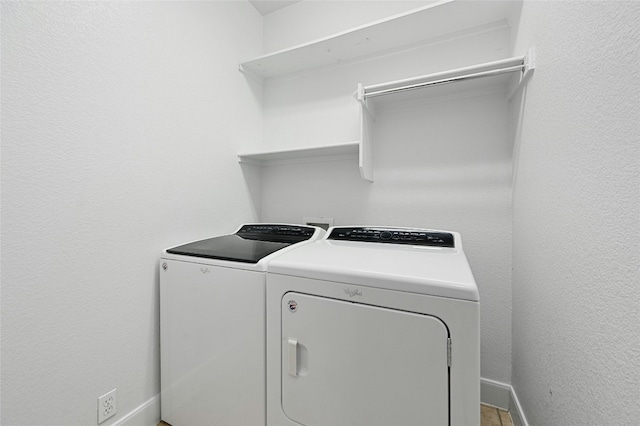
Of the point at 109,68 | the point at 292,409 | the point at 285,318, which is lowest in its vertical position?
the point at 292,409

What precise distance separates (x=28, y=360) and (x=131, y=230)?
0.59m

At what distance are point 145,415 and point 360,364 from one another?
1.27m

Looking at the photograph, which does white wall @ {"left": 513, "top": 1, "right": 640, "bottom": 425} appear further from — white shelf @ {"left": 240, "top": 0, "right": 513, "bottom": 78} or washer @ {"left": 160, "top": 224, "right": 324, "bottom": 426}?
washer @ {"left": 160, "top": 224, "right": 324, "bottom": 426}

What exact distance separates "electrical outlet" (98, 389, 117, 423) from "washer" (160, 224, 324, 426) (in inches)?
8.5

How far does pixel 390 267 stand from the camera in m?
0.98

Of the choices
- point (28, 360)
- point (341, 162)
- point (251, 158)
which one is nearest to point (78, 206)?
point (28, 360)

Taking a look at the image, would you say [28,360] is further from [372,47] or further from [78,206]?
[372,47]

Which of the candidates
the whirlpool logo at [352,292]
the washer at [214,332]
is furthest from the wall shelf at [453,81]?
the whirlpool logo at [352,292]

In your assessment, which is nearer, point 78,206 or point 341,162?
point 78,206

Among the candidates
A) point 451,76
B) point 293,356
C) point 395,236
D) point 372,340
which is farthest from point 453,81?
point 293,356

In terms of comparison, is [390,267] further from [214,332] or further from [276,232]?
[276,232]

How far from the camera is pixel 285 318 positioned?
1.06 meters

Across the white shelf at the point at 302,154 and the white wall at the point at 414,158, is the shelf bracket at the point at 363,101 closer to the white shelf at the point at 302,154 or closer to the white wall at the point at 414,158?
the white wall at the point at 414,158

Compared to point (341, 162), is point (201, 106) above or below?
above
